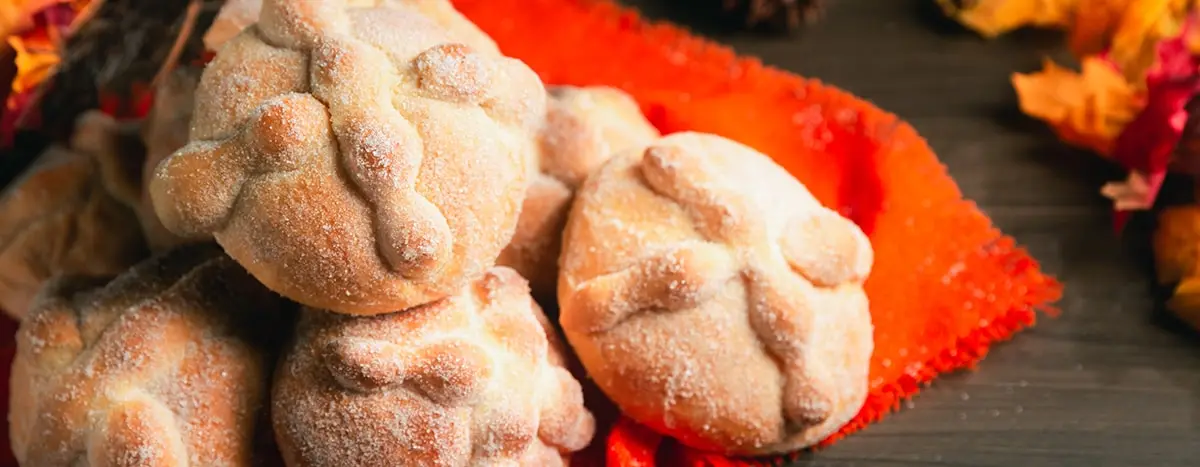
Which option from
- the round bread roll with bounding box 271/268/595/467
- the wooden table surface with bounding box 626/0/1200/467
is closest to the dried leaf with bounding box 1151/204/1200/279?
the wooden table surface with bounding box 626/0/1200/467

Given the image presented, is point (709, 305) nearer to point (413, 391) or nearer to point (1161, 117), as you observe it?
point (413, 391)

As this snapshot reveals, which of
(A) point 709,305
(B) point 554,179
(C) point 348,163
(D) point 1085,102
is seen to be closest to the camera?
(C) point 348,163

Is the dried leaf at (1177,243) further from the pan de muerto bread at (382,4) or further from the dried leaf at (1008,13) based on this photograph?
the pan de muerto bread at (382,4)

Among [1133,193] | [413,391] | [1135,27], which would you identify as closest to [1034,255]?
[1133,193]

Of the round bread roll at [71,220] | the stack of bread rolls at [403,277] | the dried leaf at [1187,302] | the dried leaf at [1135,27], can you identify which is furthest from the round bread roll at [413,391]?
the dried leaf at [1135,27]

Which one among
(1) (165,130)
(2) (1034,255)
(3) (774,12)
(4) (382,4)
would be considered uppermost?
(4) (382,4)

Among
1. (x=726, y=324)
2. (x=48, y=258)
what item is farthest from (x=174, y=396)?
(x=726, y=324)

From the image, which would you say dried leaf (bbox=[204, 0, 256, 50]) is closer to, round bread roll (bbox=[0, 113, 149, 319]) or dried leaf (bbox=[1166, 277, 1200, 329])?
round bread roll (bbox=[0, 113, 149, 319])
